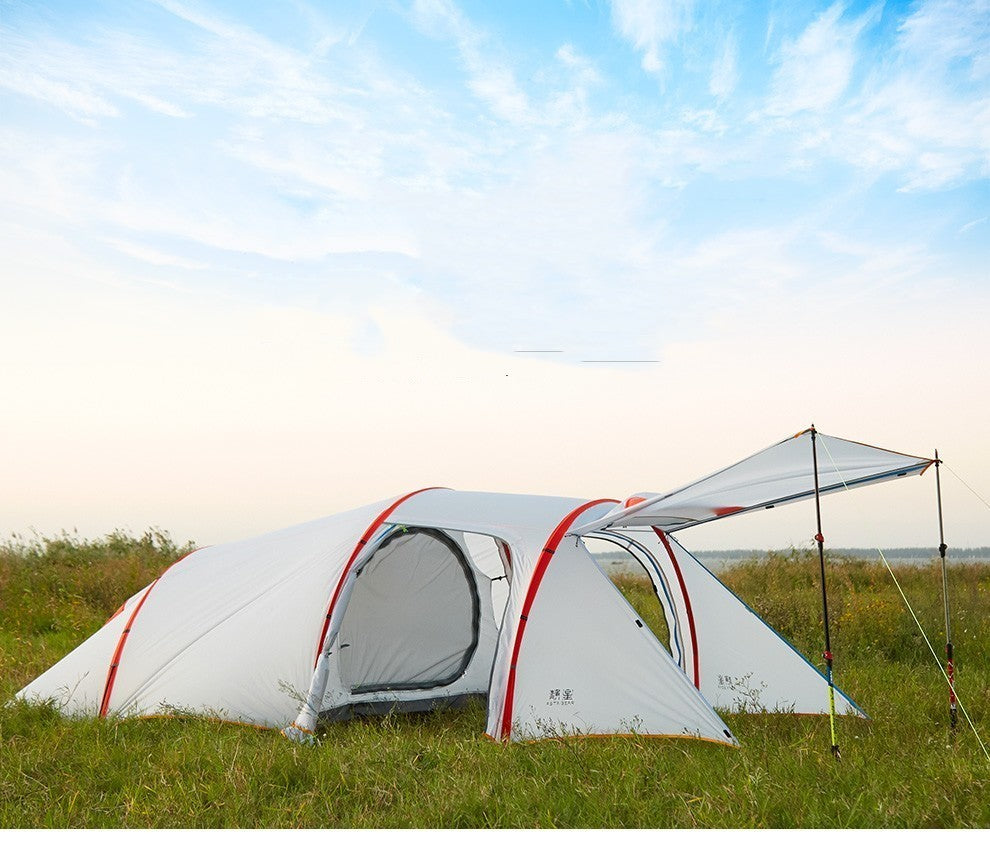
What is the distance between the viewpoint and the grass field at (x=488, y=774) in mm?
4535

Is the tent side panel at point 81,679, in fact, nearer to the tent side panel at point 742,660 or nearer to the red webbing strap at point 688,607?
the red webbing strap at point 688,607

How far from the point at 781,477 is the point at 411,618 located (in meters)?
3.43

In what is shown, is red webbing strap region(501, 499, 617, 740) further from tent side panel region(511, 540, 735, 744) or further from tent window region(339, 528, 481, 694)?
tent window region(339, 528, 481, 694)

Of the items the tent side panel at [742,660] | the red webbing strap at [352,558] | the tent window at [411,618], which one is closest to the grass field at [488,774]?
the tent side panel at [742,660]

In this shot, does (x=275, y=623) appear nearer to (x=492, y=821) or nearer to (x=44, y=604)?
(x=492, y=821)

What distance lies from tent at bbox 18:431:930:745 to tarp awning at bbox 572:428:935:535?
0.01 meters

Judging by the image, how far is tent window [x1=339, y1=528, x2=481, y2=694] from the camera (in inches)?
304

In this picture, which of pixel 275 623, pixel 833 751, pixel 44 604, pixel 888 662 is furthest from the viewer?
pixel 44 604

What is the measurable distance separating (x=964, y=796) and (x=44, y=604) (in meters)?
10.5

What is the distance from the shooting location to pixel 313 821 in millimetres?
4648

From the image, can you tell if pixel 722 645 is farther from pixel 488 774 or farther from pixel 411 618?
pixel 488 774

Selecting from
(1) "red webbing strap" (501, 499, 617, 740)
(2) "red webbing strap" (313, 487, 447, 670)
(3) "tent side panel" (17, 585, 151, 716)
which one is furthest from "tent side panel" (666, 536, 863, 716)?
(3) "tent side panel" (17, 585, 151, 716)

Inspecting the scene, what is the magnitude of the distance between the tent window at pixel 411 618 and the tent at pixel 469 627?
0.5 inches

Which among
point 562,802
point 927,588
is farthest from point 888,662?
point 562,802
